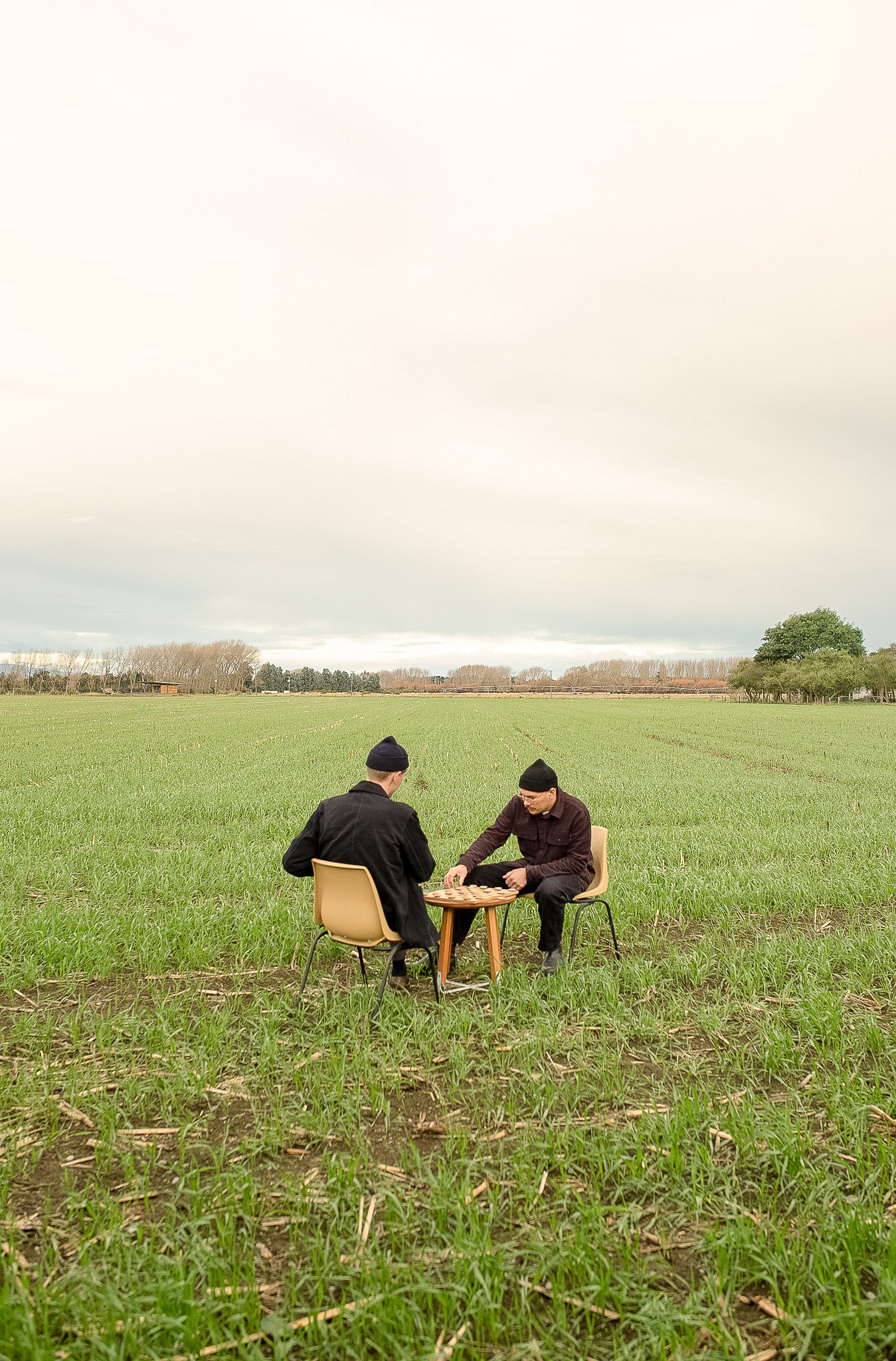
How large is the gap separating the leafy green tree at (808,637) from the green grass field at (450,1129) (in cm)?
11077

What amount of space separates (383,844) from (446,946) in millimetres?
1233

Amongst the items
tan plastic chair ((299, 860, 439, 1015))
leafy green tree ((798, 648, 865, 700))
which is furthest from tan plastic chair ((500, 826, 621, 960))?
leafy green tree ((798, 648, 865, 700))

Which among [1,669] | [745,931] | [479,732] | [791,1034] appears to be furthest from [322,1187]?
[1,669]

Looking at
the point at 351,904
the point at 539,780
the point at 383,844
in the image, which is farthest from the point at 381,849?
the point at 539,780

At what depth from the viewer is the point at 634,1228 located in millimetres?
3020

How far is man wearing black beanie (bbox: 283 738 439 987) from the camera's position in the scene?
17.0 ft

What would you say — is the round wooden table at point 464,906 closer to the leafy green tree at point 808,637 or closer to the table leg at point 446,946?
the table leg at point 446,946

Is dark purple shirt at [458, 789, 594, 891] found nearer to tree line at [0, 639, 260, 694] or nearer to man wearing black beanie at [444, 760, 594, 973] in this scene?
man wearing black beanie at [444, 760, 594, 973]

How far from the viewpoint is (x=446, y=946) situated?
583 cm

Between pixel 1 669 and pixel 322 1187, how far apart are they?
455 feet

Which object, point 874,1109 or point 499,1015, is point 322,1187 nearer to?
point 499,1015

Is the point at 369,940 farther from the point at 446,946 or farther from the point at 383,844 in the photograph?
the point at 446,946

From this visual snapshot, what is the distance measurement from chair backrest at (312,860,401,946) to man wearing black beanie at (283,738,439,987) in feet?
0.38

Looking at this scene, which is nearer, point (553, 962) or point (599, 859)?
point (553, 962)
